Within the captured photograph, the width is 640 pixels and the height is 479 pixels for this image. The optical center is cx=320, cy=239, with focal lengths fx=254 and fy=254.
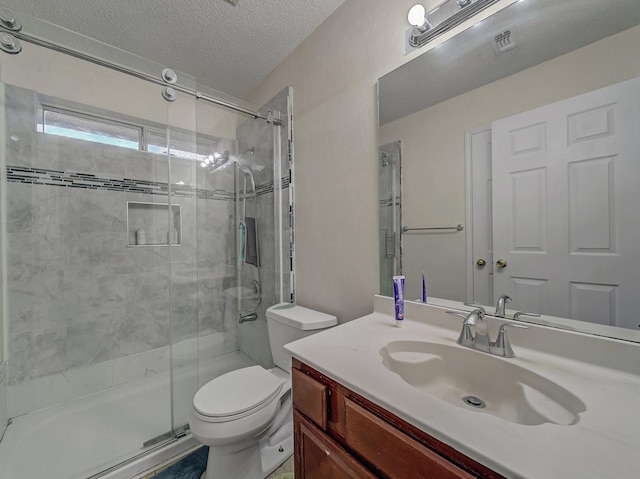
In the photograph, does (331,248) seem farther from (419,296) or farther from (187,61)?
(187,61)

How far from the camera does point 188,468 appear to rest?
126 centimetres

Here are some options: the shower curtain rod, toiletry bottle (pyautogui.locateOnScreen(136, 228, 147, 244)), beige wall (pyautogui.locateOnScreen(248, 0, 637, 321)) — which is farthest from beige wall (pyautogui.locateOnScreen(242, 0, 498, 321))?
toiletry bottle (pyautogui.locateOnScreen(136, 228, 147, 244))

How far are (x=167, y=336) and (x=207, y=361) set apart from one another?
44 centimetres

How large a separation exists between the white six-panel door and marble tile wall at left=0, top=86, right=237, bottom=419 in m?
1.74

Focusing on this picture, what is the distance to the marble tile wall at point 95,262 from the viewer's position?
1.54 m

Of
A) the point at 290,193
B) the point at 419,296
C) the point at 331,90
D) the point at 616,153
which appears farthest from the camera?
the point at 290,193

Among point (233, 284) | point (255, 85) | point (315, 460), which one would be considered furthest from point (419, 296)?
point (255, 85)

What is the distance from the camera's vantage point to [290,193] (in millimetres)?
1790

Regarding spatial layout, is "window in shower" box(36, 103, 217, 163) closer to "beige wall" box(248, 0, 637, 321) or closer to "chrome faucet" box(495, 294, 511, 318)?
"beige wall" box(248, 0, 637, 321)

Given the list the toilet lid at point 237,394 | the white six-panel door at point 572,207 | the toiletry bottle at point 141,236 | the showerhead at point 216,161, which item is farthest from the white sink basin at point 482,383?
the toiletry bottle at point 141,236

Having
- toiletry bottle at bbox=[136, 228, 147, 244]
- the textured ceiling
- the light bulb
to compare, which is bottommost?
toiletry bottle at bbox=[136, 228, 147, 244]

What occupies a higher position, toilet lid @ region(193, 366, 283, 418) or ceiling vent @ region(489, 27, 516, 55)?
ceiling vent @ region(489, 27, 516, 55)

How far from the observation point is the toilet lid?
1.08 meters

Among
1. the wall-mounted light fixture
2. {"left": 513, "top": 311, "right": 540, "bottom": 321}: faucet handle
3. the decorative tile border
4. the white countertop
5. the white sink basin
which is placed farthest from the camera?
the decorative tile border
